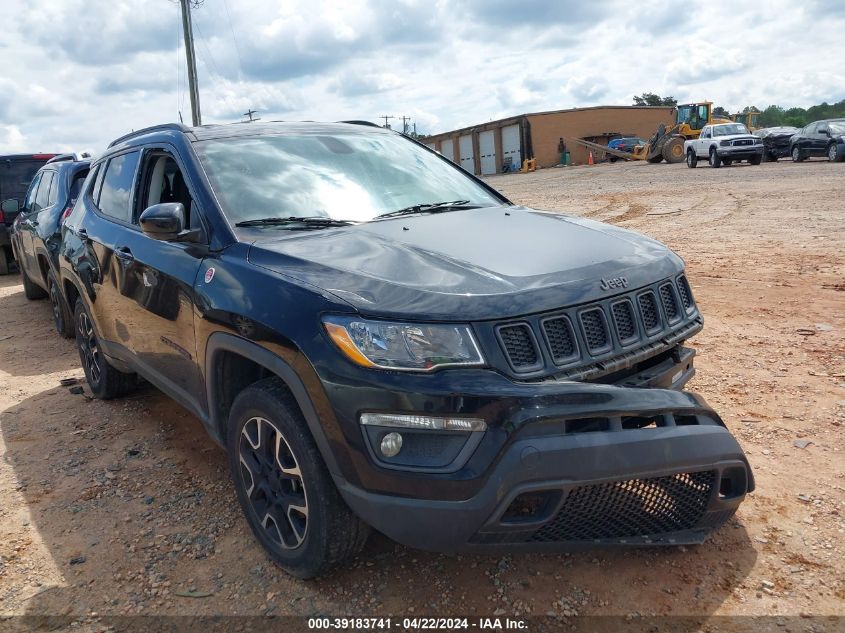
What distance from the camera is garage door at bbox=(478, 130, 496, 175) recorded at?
5608 centimetres

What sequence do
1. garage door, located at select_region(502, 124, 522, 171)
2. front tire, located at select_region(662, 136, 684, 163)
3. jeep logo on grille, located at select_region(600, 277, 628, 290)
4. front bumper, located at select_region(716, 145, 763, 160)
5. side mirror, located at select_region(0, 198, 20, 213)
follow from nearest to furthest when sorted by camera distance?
jeep logo on grille, located at select_region(600, 277, 628, 290)
side mirror, located at select_region(0, 198, 20, 213)
front bumper, located at select_region(716, 145, 763, 160)
front tire, located at select_region(662, 136, 684, 163)
garage door, located at select_region(502, 124, 522, 171)

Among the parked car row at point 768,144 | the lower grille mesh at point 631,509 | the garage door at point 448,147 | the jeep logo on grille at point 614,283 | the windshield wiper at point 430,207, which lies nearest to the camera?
the lower grille mesh at point 631,509

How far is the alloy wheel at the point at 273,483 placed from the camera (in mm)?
2668

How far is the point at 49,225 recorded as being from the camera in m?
7.13

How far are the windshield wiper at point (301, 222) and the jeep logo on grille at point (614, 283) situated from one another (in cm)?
123

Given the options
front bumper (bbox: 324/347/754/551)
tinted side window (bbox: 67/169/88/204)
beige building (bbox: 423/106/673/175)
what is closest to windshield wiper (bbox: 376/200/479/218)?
front bumper (bbox: 324/347/754/551)

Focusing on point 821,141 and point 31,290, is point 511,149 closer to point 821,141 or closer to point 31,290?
point 821,141

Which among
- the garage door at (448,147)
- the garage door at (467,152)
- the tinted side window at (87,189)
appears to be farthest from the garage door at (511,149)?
the tinted side window at (87,189)

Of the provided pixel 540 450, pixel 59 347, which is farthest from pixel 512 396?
pixel 59 347

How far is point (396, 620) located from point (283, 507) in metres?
0.61

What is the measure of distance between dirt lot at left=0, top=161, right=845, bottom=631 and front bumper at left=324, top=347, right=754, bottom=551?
43 centimetres

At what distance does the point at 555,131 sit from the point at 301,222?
166ft

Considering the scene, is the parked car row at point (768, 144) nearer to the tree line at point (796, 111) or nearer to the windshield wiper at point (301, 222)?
the windshield wiper at point (301, 222)

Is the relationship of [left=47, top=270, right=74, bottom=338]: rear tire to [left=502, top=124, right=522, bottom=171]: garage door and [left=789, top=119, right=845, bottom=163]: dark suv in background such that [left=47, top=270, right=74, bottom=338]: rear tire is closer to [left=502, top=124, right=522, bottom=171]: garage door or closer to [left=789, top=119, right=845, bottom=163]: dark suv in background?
[left=789, top=119, right=845, bottom=163]: dark suv in background
